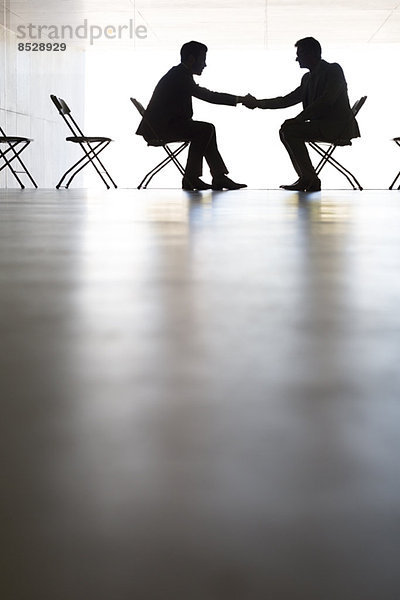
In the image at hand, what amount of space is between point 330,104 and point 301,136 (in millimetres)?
237

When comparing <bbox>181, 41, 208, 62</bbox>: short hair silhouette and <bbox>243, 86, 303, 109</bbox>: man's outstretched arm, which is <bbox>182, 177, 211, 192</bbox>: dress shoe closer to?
<bbox>243, 86, 303, 109</bbox>: man's outstretched arm

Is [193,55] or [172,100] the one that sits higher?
[193,55]

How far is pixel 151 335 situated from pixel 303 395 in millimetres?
146

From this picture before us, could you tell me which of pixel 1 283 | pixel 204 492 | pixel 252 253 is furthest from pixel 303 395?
pixel 252 253

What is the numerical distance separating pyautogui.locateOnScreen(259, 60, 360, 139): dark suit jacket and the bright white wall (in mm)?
3354

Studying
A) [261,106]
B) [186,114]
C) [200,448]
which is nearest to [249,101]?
[261,106]

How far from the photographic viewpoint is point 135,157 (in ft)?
28.6

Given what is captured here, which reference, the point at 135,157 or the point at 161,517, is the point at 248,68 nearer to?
the point at 135,157

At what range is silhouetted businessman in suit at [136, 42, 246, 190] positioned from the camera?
4.89m

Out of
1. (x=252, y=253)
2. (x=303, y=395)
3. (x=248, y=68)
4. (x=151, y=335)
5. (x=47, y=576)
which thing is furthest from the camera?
(x=248, y=68)

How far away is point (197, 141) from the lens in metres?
4.97

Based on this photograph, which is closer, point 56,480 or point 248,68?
point 56,480

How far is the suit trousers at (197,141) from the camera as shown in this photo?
4953 millimetres

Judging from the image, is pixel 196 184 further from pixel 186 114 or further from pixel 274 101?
pixel 274 101
